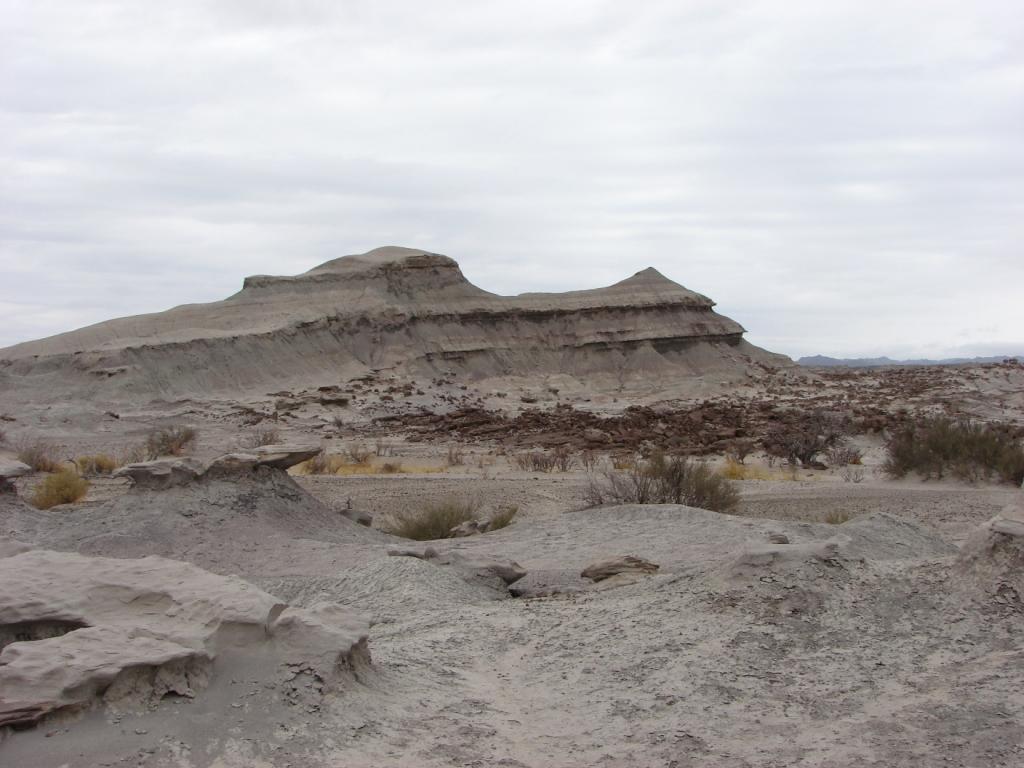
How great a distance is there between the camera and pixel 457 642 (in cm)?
734

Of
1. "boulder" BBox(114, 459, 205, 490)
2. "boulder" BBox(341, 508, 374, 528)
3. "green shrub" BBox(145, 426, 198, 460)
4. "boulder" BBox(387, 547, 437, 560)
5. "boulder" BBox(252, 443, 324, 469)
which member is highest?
"boulder" BBox(252, 443, 324, 469)

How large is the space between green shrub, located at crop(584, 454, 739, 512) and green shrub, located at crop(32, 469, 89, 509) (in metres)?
8.03

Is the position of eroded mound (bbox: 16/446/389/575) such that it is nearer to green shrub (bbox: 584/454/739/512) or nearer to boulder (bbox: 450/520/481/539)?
boulder (bbox: 450/520/481/539)

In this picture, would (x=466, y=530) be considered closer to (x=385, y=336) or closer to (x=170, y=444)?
(x=170, y=444)

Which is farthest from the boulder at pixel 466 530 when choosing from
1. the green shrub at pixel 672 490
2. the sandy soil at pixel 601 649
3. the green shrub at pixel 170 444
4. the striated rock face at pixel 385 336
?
the striated rock face at pixel 385 336

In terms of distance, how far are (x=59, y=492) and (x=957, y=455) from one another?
50.1 ft

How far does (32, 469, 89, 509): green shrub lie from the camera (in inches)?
614

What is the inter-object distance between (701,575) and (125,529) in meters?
6.98

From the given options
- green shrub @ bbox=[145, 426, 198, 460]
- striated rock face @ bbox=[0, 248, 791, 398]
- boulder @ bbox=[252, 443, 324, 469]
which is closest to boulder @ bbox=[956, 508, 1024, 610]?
boulder @ bbox=[252, 443, 324, 469]

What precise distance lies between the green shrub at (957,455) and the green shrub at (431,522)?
28.8 ft

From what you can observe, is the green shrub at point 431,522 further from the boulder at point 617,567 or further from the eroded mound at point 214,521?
the boulder at point 617,567

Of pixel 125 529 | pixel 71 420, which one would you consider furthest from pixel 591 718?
pixel 71 420

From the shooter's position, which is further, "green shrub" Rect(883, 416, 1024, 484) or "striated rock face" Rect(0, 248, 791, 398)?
"striated rock face" Rect(0, 248, 791, 398)

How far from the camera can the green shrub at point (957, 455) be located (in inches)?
680
